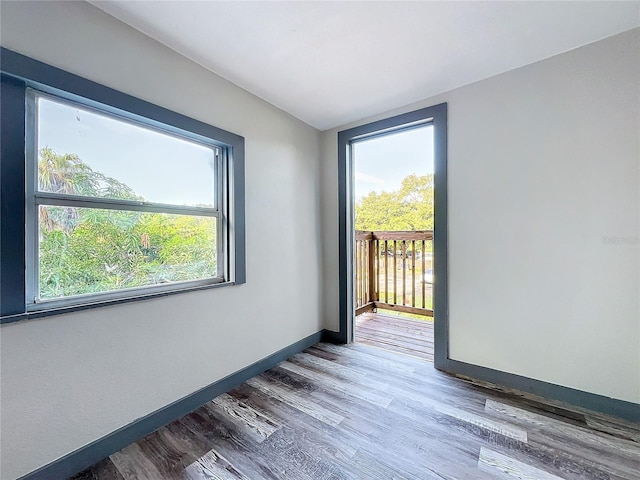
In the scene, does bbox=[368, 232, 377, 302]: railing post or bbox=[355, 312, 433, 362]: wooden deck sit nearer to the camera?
bbox=[355, 312, 433, 362]: wooden deck

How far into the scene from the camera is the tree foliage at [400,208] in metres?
2.99

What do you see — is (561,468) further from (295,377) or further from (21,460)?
(21,460)

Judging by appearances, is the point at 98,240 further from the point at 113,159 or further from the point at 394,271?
the point at 394,271

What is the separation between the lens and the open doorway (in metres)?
2.74

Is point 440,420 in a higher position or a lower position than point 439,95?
lower

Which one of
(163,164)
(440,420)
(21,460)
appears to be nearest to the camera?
(21,460)

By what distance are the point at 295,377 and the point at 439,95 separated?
2643mm

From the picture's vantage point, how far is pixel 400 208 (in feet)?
11.2

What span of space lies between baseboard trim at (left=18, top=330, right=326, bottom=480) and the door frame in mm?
1079

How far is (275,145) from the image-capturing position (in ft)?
7.99

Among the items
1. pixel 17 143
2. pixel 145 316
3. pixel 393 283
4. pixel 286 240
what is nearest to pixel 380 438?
pixel 145 316

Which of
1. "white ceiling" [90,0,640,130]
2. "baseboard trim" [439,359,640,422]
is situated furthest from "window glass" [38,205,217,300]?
"baseboard trim" [439,359,640,422]

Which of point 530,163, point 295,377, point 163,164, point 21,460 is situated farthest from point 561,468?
point 163,164

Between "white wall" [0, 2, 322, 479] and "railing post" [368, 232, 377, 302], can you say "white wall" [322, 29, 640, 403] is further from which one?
"railing post" [368, 232, 377, 302]
